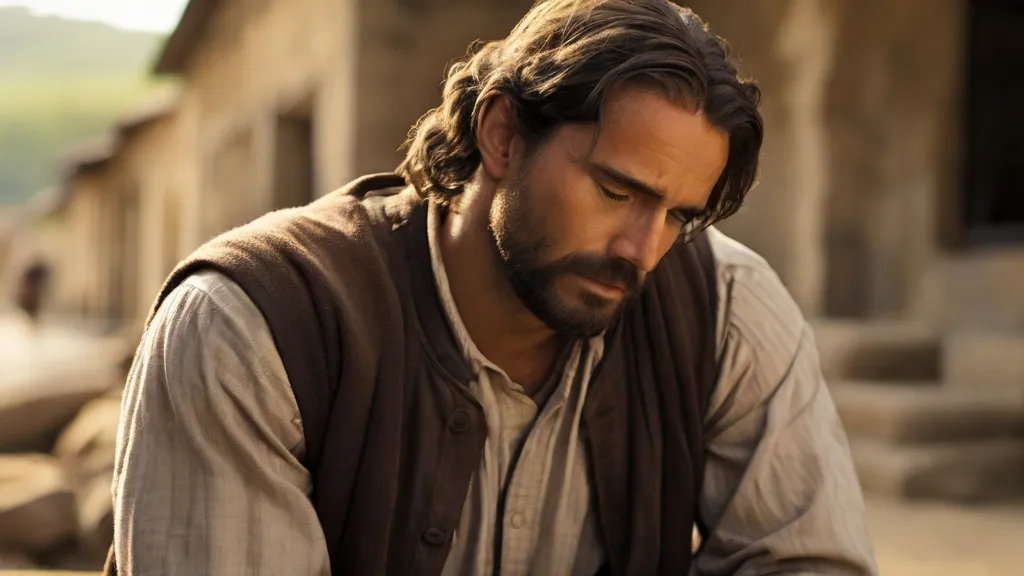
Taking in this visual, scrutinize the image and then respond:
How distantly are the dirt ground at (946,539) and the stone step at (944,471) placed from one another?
0.28 feet

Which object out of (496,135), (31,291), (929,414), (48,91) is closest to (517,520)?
(496,135)

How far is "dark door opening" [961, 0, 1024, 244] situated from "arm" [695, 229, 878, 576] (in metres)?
3.66

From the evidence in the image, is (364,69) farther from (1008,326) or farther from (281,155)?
(1008,326)

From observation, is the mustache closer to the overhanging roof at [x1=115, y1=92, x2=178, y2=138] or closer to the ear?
the ear

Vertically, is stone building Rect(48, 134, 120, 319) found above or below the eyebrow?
below

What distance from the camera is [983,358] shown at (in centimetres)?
455

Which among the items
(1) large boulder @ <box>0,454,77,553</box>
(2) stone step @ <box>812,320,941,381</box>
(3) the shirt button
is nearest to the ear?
(3) the shirt button

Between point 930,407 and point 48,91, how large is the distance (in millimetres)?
95030

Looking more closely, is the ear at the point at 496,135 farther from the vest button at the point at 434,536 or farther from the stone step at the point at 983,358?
the stone step at the point at 983,358

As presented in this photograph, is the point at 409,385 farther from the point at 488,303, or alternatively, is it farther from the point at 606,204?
the point at 606,204

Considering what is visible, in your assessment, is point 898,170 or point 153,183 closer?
point 898,170

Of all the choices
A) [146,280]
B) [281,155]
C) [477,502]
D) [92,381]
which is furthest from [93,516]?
[146,280]

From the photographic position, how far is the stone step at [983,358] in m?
4.39

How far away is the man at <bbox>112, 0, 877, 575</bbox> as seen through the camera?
150 centimetres
